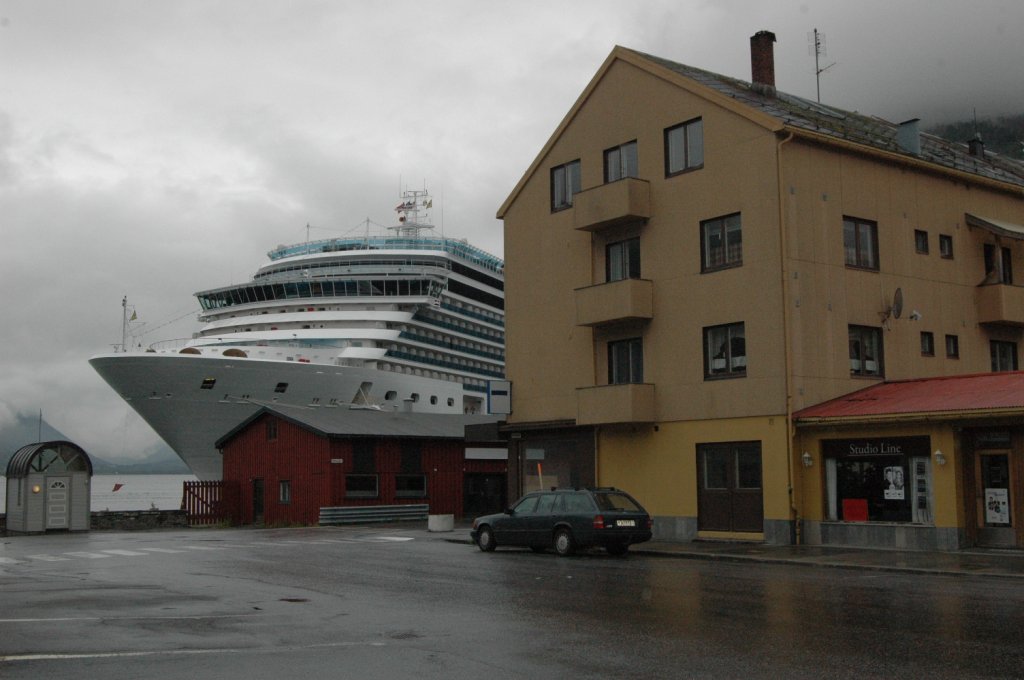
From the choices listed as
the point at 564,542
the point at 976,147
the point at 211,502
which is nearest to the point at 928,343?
the point at 976,147

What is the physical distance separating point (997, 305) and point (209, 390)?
117ft

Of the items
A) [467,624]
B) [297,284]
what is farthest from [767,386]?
[297,284]

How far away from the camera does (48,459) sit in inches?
1409

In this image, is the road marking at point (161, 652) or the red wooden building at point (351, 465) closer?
the road marking at point (161, 652)

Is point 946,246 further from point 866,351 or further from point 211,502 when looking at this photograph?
point 211,502

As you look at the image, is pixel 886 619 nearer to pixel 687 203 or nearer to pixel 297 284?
pixel 687 203

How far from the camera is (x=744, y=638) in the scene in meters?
10.7

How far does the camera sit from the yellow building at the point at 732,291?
26.0m

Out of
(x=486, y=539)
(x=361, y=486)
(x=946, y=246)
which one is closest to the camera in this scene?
(x=486, y=539)

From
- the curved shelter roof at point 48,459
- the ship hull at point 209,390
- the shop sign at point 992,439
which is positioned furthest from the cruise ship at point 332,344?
the shop sign at point 992,439

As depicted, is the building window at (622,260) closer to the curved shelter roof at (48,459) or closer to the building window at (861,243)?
the building window at (861,243)

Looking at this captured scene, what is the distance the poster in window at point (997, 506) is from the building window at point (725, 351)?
6.35 m

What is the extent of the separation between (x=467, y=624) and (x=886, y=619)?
473 centimetres

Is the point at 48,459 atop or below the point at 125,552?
atop
